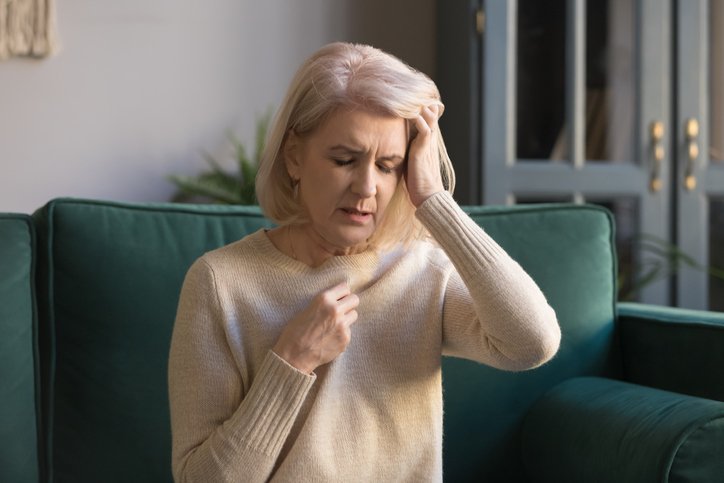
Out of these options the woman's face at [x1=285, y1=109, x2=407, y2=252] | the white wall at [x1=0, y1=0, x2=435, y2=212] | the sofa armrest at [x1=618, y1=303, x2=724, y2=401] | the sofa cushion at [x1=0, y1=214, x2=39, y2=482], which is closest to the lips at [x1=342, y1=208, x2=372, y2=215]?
the woman's face at [x1=285, y1=109, x2=407, y2=252]

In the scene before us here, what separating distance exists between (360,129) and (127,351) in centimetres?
63

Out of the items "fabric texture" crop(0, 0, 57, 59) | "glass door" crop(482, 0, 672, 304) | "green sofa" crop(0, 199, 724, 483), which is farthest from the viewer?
"glass door" crop(482, 0, 672, 304)

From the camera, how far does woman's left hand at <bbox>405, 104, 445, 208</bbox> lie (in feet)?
4.27

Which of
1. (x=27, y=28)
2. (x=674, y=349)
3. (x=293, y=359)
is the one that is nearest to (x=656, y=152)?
(x=674, y=349)

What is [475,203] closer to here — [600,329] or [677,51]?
[677,51]

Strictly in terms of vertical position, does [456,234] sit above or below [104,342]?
above

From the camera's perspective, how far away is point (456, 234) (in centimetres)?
129

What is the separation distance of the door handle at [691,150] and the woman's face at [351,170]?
2.06 meters

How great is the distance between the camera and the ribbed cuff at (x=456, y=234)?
4.20 ft

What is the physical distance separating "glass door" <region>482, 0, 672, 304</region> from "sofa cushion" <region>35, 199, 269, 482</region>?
4.95 ft

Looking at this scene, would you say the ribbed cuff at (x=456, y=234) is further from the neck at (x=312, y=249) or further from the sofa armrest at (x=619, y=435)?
the sofa armrest at (x=619, y=435)

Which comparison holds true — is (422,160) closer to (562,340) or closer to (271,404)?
(271,404)

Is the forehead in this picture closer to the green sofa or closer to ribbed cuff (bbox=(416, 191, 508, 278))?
ribbed cuff (bbox=(416, 191, 508, 278))

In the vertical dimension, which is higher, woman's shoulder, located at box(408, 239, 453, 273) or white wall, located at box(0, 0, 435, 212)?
white wall, located at box(0, 0, 435, 212)
